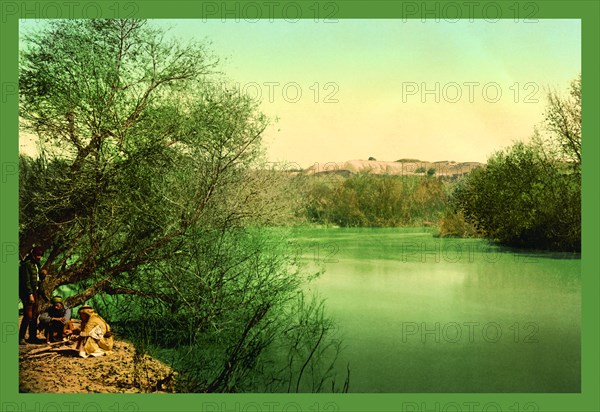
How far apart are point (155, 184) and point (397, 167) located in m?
3.58

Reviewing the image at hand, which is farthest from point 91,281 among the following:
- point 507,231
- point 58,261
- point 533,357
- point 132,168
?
point 507,231

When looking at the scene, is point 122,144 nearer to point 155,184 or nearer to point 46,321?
point 155,184

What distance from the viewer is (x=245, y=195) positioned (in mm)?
8852

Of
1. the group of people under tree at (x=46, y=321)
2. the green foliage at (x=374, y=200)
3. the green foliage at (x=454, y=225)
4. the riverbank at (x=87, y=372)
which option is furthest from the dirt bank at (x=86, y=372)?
the green foliage at (x=454, y=225)

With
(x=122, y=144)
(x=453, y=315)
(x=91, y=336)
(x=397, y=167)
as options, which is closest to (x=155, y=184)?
(x=122, y=144)

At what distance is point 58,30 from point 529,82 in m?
5.76

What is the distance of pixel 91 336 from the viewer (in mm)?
8125

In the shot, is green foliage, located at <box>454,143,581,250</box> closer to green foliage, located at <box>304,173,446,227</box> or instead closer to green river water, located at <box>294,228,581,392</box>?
green river water, located at <box>294,228,581,392</box>

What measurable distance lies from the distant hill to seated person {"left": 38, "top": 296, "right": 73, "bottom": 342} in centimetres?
338

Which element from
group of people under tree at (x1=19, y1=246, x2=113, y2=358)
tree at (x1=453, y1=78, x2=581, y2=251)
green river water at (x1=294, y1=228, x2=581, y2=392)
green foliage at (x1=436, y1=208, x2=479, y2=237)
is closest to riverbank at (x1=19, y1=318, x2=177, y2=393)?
group of people under tree at (x1=19, y1=246, x2=113, y2=358)

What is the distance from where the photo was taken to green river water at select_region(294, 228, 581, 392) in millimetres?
8141

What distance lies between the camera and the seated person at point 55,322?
834 centimetres

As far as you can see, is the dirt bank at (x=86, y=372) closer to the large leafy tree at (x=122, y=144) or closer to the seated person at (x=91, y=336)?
the seated person at (x=91, y=336)

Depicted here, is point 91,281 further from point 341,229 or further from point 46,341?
point 341,229
